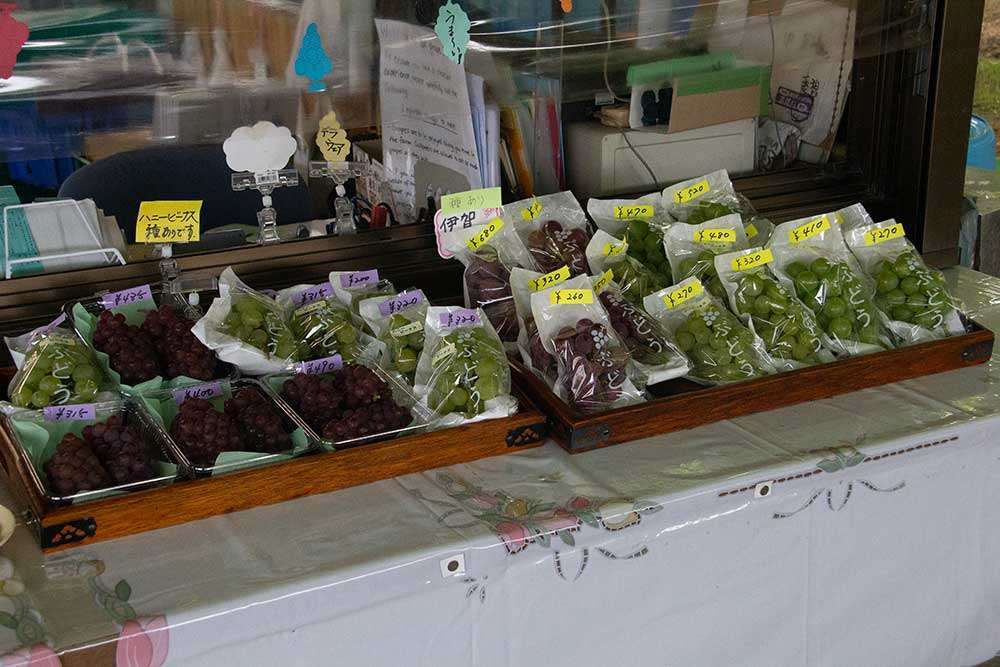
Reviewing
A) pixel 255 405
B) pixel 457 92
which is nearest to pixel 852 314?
pixel 457 92

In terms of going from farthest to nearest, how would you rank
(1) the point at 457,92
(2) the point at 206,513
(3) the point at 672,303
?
(1) the point at 457,92 < (3) the point at 672,303 < (2) the point at 206,513

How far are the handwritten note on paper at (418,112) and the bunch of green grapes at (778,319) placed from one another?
51 cm

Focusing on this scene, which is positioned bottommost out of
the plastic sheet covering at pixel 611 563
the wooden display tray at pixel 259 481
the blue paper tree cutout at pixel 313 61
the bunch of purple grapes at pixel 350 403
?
the plastic sheet covering at pixel 611 563

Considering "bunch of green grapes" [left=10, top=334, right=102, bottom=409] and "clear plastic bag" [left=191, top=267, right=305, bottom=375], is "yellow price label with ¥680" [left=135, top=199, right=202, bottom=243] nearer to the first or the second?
"clear plastic bag" [left=191, top=267, right=305, bottom=375]

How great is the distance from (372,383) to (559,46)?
0.72 metres

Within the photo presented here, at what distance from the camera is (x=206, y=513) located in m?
1.22

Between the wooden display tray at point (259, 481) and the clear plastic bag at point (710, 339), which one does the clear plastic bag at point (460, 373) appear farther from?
the clear plastic bag at point (710, 339)

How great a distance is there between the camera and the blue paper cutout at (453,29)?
1.65m

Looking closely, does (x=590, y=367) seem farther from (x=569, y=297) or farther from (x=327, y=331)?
(x=327, y=331)

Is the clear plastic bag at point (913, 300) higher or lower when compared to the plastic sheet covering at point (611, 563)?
higher

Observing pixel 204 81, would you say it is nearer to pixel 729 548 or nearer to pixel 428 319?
pixel 428 319

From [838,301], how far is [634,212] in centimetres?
39

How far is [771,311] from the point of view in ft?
5.03

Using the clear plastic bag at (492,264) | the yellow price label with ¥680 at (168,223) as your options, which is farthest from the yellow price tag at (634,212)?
the yellow price label with ¥680 at (168,223)
